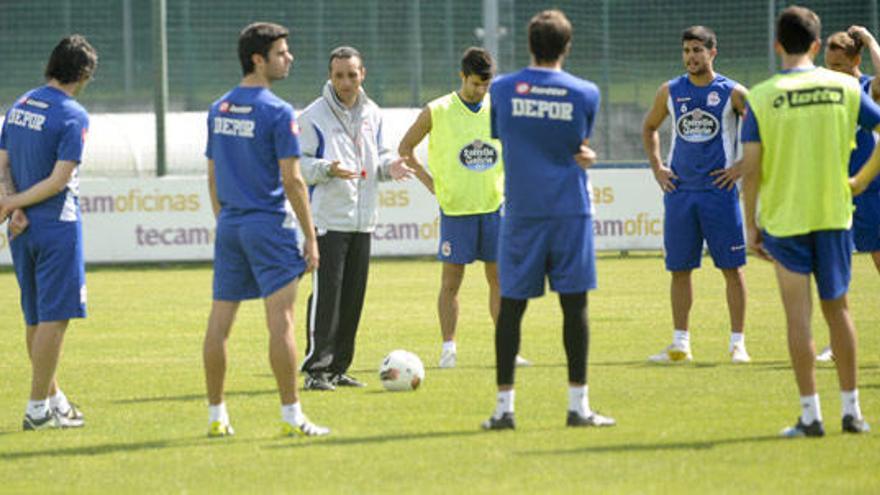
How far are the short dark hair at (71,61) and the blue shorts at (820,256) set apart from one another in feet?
12.7

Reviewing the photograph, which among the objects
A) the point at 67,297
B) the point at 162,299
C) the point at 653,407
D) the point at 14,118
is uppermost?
the point at 14,118

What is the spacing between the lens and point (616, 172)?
24.0 m

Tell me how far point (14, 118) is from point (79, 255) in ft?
2.76

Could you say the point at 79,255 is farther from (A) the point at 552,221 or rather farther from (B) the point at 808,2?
(B) the point at 808,2

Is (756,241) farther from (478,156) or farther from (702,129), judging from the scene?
(478,156)

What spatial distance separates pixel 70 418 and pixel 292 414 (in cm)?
159

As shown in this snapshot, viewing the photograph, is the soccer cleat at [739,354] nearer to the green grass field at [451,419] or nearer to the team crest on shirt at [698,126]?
the green grass field at [451,419]

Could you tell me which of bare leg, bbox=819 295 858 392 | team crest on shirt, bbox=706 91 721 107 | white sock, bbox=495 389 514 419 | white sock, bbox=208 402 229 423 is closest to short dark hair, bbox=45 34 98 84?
white sock, bbox=208 402 229 423

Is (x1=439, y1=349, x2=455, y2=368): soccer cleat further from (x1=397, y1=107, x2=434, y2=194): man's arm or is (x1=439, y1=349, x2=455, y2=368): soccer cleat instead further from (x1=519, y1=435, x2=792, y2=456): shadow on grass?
(x1=519, y1=435, x2=792, y2=456): shadow on grass

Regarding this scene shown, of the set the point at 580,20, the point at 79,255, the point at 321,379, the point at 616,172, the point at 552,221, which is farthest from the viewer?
the point at 580,20

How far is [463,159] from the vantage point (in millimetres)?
12898

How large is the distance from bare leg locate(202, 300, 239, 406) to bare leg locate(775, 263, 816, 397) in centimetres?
285

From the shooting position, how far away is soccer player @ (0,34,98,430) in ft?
31.4

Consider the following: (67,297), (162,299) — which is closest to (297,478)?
(67,297)
